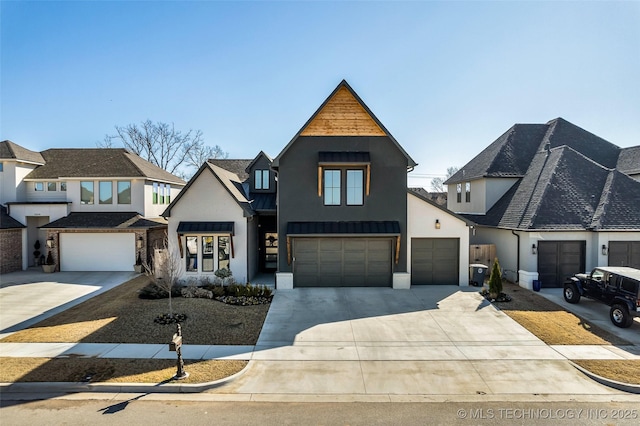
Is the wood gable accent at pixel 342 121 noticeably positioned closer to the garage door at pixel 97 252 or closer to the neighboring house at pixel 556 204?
the neighboring house at pixel 556 204

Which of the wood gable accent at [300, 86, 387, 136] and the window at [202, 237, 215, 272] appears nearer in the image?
the wood gable accent at [300, 86, 387, 136]

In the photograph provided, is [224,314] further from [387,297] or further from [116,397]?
[387,297]

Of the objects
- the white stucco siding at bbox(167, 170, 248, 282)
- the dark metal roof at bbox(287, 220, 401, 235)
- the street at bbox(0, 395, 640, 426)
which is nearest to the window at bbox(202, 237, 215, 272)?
the white stucco siding at bbox(167, 170, 248, 282)

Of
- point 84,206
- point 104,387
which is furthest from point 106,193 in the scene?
point 104,387

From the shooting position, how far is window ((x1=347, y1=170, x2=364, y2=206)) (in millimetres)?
16656

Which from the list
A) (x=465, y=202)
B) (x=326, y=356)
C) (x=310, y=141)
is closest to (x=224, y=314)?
(x=326, y=356)

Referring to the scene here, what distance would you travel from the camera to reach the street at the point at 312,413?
664cm

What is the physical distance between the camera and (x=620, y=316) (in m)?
11.6

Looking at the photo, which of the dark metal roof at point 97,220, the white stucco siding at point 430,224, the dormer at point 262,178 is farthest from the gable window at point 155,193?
the white stucco siding at point 430,224

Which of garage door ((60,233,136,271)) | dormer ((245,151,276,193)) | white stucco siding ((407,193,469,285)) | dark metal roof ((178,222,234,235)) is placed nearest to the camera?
dark metal roof ((178,222,234,235))

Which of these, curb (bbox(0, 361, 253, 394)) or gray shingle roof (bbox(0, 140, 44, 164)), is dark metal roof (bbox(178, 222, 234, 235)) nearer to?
curb (bbox(0, 361, 253, 394))

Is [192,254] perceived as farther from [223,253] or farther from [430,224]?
[430,224]

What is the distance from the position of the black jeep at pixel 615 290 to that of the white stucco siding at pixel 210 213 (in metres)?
14.7

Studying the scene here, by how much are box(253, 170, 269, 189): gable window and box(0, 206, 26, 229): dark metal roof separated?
14989mm
